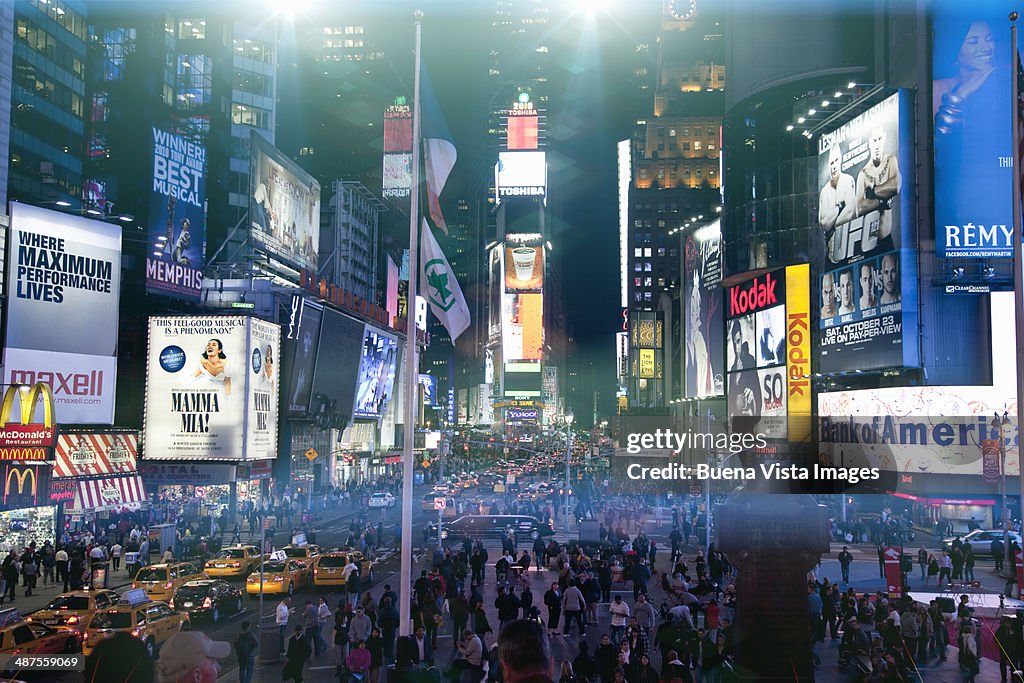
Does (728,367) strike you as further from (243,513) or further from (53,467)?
(53,467)

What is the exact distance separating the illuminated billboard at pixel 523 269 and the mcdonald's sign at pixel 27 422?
158090mm

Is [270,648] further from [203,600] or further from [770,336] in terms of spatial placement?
[770,336]

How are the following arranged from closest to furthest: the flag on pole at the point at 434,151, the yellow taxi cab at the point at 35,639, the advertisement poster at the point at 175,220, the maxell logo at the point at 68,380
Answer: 1. the yellow taxi cab at the point at 35,639
2. the flag on pole at the point at 434,151
3. the maxell logo at the point at 68,380
4. the advertisement poster at the point at 175,220

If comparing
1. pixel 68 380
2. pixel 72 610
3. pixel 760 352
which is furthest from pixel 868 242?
pixel 72 610

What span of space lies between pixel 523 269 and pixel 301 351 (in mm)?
134573

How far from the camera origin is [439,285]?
728 inches

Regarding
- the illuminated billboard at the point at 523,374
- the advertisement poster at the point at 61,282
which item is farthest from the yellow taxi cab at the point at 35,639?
the illuminated billboard at the point at 523,374

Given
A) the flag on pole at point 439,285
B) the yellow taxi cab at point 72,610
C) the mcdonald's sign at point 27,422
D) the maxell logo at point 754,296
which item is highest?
the maxell logo at point 754,296

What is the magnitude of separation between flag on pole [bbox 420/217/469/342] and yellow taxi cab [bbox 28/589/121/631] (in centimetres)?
995

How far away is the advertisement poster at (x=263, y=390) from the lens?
1893 inches

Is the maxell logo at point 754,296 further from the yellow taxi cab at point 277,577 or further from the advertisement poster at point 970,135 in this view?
the yellow taxi cab at point 277,577

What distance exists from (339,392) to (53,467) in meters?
28.8

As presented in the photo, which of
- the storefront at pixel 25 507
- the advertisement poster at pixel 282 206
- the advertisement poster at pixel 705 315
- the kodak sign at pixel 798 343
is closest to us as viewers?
the storefront at pixel 25 507

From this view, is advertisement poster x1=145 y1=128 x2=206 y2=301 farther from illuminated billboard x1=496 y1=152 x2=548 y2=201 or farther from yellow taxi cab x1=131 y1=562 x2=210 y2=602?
illuminated billboard x1=496 y1=152 x2=548 y2=201
